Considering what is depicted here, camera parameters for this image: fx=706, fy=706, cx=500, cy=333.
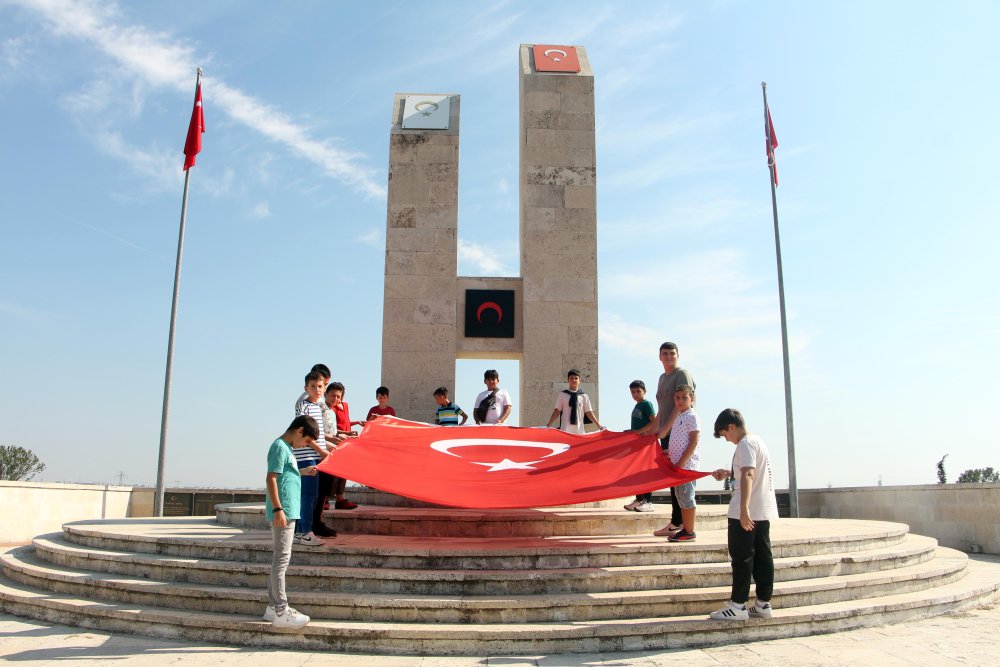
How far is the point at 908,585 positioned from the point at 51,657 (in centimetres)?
767

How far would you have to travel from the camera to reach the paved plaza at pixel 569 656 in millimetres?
5055

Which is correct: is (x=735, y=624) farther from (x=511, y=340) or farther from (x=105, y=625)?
(x=511, y=340)

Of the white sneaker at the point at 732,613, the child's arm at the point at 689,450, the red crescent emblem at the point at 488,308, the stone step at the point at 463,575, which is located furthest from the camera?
the red crescent emblem at the point at 488,308

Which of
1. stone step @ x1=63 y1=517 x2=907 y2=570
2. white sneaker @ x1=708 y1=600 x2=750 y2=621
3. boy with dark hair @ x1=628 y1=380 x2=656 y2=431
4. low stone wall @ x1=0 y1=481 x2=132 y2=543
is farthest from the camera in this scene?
low stone wall @ x1=0 y1=481 x2=132 y2=543

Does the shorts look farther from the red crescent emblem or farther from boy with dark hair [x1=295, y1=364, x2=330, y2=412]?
the red crescent emblem

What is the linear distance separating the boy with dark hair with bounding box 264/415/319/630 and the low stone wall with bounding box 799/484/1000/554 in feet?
39.2

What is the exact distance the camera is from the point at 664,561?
22.0ft

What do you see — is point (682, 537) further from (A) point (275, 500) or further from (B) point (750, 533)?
(A) point (275, 500)

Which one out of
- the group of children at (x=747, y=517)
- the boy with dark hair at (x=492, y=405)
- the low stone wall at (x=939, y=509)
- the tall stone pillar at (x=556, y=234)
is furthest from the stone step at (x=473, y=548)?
the tall stone pillar at (x=556, y=234)

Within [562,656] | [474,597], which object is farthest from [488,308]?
[562,656]

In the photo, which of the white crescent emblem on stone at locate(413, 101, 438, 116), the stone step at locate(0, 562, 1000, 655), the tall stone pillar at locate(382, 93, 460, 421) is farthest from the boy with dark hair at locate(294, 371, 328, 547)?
the white crescent emblem on stone at locate(413, 101, 438, 116)

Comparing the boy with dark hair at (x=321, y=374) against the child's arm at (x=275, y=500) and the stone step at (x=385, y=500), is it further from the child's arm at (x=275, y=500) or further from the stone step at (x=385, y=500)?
the stone step at (x=385, y=500)

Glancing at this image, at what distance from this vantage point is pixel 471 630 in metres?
5.39

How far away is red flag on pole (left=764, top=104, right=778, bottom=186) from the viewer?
17.7m
